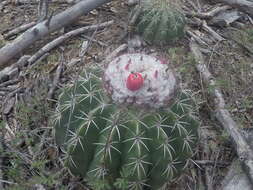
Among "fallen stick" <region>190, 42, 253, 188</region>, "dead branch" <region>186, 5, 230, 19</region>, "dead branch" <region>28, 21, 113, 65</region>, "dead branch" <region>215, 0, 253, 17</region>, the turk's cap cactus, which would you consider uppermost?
the turk's cap cactus

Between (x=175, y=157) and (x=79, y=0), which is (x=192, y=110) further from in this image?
(x=79, y=0)

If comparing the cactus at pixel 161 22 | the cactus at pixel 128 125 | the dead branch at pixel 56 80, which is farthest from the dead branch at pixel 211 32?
the cactus at pixel 128 125

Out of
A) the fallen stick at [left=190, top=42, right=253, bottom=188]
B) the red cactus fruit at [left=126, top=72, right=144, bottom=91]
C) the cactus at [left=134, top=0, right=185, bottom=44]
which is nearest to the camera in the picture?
the red cactus fruit at [left=126, top=72, right=144, bottom=91]

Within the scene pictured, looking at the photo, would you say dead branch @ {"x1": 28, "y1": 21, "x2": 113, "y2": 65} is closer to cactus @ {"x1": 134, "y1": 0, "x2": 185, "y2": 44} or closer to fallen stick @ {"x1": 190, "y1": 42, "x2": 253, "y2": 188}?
cactus @ {"x1": 134, "y1": 0, "x2": 185, "y2": 44}

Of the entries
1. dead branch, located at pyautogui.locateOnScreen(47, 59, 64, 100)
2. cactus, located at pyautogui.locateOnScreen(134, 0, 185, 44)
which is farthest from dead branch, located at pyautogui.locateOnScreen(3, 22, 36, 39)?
cactus, located at pyautogui.locateOnScreen(134, 0, 185, 44)

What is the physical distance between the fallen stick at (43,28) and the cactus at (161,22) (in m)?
0.38

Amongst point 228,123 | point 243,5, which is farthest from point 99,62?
point 243,5

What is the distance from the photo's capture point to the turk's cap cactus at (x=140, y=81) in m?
1.86

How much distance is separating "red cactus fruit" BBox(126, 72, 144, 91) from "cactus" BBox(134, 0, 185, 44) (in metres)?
1.40

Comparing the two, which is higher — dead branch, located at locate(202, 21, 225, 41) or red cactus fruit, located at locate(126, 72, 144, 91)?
red cactus fruit, located at locate(126, 72, 144, 91)

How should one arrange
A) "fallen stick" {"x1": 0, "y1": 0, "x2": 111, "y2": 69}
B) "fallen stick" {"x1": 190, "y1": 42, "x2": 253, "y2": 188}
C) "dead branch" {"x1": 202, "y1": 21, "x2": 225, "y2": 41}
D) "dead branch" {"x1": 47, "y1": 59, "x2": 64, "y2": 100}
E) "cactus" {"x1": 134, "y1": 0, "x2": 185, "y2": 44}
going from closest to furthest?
"fallen stick" {"x1": 190, "y1": 42, "x2": 253, "y2": 188} < "dead branch" {"x1": 47, "y1": 59, "x2": 64, "y2": 100} < "fallen stick" {"x1": 0, "y1": 0, "x2": 111, "y2": 69} < "cactus" {"x1": 134, "y1": 0, "x2": 185, "y2": 44} < "dead branch" {"x1": 202, "y1": 21, "x2": 225, "y2": 41}

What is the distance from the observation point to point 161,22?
3.14 metres

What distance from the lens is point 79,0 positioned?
3391 mm

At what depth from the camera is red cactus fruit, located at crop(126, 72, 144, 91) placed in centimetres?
182
